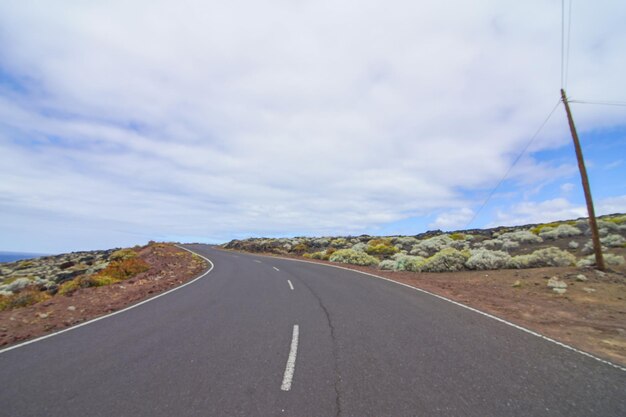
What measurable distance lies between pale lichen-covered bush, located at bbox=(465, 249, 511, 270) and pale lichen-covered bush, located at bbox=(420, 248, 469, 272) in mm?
526

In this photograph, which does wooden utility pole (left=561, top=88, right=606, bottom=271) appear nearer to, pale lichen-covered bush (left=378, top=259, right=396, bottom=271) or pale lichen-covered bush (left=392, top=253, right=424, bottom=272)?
pale lichen-covered bush (left=392, top=253, right=424, bottom=272)

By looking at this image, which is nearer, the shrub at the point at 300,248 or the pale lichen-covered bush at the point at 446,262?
the pale lichen-covered bush at the point at 446,262

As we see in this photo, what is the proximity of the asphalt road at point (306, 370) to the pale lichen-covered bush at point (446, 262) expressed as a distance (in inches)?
466

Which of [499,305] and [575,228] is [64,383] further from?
[575,228]

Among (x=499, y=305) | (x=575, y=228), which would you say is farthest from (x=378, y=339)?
(x=575, y=228)

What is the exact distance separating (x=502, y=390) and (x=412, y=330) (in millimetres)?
2710

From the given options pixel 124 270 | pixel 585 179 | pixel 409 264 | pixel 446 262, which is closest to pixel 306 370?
pixel 585 179

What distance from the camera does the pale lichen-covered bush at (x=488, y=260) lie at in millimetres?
18031

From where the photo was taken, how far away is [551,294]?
1190cm

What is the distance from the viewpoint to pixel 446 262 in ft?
64.7

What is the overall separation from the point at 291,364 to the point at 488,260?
55.7ft

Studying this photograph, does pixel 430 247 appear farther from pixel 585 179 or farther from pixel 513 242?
pixel 585 179

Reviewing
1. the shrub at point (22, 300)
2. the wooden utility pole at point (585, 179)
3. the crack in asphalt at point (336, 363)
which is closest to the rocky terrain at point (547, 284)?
the wooden utility pole at point (585, 179)

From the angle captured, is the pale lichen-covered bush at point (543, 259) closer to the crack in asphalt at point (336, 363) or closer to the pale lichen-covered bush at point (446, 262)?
A: the pale lichen-covered bush at point (446, 262)
